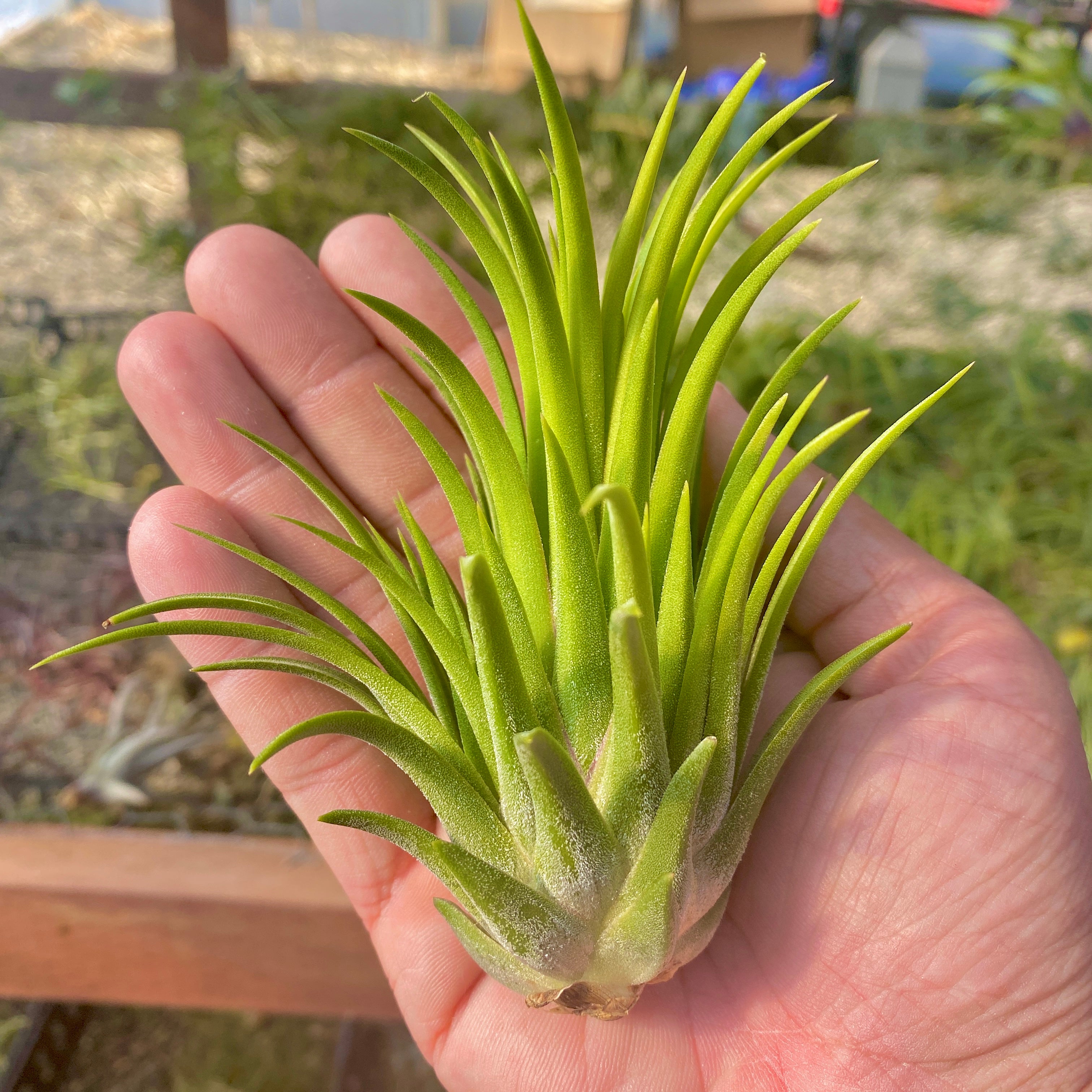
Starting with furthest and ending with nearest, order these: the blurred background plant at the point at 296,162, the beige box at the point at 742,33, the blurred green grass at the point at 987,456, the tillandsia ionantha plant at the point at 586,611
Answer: the beige box at the point at 742,33
the blurred background plant at the point at 296,162
the blurred green grass at the point at 987,456
the tillandsia ionantha plant at the point at 586,611

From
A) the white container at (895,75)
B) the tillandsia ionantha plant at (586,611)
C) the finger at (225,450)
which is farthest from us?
the white container at (895,75)

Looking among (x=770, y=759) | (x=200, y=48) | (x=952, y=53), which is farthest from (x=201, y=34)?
(x=952, y=53)

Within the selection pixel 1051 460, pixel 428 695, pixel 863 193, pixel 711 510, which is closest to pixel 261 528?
pixel 428 695

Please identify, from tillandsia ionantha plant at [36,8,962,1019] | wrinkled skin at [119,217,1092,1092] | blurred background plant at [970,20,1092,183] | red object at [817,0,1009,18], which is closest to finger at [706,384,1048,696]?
wrinkled skin at [119,217,1092,1092]

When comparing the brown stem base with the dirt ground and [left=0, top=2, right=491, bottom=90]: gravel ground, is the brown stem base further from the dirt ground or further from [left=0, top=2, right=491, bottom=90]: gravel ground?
[left=0, top=2, right=491, bottom=90]: gravel ground

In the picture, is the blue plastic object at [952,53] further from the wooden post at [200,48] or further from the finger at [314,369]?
the finger at [314,369]

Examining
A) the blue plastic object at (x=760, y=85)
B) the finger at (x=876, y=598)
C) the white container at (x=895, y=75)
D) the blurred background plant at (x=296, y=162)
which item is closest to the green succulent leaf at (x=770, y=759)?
the finger at (x=876, y=598)
